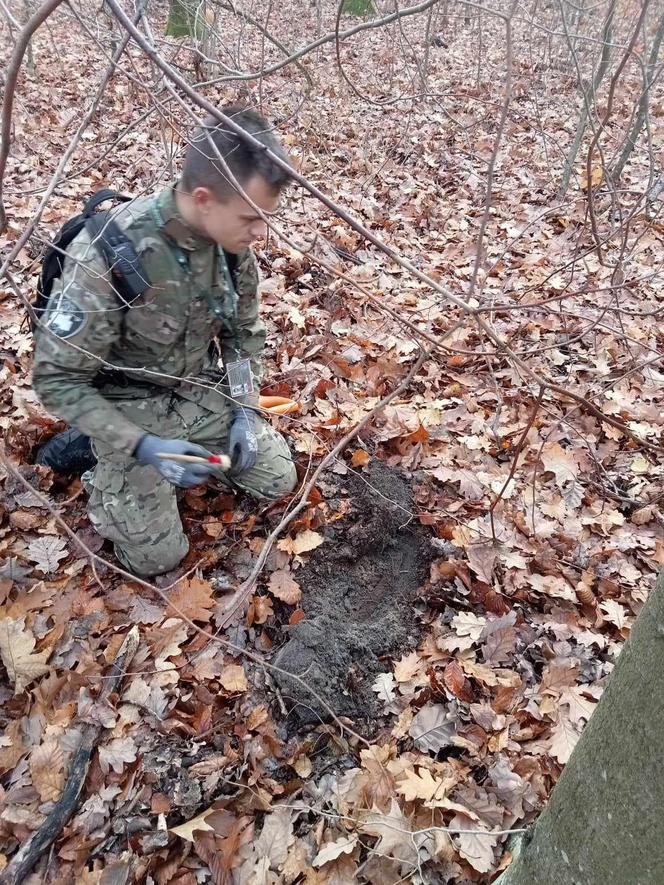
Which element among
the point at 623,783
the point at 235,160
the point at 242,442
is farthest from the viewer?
the point at 242,442

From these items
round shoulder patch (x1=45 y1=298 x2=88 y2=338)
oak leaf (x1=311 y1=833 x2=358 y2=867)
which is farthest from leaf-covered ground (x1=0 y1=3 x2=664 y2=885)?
round shoulder patch (x1=45 y1=298 x2=88 y2=338)

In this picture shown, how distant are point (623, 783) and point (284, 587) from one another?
5.82 ft

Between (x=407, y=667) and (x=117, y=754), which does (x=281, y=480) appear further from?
(x=117, y=754)

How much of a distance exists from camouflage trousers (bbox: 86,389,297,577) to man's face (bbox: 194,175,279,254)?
3.20 ft

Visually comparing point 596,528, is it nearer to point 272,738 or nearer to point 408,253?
point 272,738

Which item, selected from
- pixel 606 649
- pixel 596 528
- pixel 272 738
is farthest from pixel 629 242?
pixel 272 738

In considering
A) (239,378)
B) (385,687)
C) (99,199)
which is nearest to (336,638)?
(385,687)

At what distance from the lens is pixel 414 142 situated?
22.1ft

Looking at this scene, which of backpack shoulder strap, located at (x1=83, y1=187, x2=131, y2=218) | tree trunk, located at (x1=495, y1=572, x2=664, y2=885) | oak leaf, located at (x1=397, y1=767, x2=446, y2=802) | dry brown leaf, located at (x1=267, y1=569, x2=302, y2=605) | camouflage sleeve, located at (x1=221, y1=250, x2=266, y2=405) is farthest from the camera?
camouflage sleeve, located at (x1=221, y1=250, x2=266, y2=405)

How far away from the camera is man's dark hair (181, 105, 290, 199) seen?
6.52 ft

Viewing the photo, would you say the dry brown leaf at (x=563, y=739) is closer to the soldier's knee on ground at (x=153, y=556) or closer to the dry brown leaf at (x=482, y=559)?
the dry brown leaf at (x=482, y=559)

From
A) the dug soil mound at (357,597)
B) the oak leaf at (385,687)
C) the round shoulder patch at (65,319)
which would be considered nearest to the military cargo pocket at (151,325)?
the round shoulder patch at (65,319)

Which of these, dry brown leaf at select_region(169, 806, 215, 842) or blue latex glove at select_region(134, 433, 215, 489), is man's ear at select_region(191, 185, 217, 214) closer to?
blue latex glove at select_region(134, 433, 215, 489)

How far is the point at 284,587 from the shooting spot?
2523 mm
